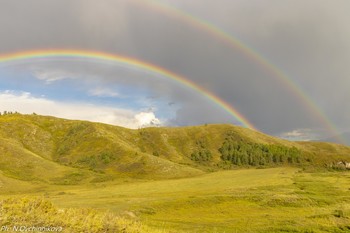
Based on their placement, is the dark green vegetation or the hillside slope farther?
the hillside slope

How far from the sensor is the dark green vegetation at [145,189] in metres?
26.2

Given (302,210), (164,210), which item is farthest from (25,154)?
(302,210)

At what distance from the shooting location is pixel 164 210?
149ft

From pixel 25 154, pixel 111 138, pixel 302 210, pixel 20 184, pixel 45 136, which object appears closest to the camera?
pixel 302 210

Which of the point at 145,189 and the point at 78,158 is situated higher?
the point at 78,158

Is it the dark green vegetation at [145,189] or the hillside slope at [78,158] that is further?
the hillside slope at [78,158]

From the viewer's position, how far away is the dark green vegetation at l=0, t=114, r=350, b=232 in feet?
85.9

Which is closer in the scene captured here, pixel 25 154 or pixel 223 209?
pixel 223 209

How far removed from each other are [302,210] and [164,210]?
18.0m

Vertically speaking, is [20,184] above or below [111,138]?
below

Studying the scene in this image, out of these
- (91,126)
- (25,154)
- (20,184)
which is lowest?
(20,184)

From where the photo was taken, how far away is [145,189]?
83312mm

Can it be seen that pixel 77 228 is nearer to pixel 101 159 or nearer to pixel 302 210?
pixel 302 210

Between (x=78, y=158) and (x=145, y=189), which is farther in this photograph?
(x=78, y=158)
